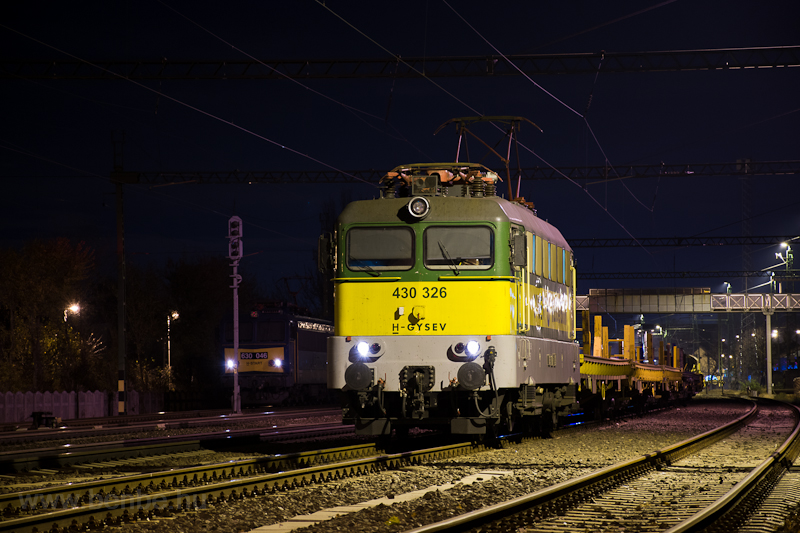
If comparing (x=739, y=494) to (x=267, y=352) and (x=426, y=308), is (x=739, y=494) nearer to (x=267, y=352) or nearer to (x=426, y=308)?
(x=426, y=308)

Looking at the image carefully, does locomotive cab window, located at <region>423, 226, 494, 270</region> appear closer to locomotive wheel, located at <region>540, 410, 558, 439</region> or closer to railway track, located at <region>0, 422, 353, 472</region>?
locomotive wheel, located at <region>540, 410, 558, 439</region>

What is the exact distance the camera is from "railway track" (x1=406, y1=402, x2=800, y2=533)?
8.19 meters

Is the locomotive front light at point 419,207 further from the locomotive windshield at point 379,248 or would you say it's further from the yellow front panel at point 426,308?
the yellow front panel at point 426,308

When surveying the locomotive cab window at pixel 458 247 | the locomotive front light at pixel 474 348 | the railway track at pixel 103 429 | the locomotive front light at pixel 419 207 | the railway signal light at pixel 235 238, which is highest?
the railway signal light at pixel 235 238

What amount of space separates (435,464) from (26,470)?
5.85 meters

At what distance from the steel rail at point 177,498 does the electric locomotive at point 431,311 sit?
3.97 ft

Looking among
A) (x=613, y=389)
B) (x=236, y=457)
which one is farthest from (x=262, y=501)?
(x=613, y=389)

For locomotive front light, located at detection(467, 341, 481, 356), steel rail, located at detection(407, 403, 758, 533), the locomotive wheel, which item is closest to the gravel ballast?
steel rail, located at detection(407, 403, 758, 533)

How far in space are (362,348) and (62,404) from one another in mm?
24417

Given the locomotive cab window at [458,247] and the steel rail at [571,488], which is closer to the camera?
the steel rail at [571,488]

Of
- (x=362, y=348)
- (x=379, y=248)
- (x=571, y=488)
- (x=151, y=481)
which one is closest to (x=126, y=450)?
(x=362, y=348)

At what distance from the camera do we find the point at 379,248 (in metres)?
14.5

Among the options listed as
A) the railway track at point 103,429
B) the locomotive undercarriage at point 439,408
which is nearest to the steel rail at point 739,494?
the locomotive undercarriage at point 439,408

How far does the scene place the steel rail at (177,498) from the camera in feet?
26.6
